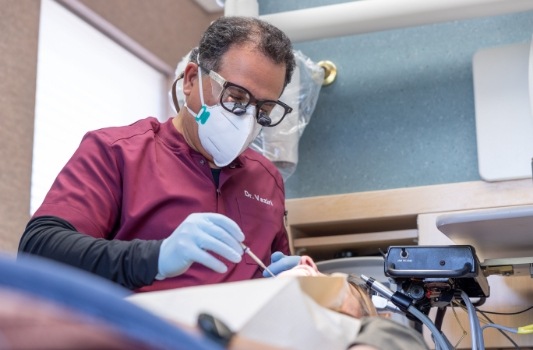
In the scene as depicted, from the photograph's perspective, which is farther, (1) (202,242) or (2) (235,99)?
(2) (235,99)

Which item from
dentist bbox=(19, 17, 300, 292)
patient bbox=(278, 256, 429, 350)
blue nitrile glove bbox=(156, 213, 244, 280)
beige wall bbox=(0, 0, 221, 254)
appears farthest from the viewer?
beige wall bbox=(0, 0, 221, 254)

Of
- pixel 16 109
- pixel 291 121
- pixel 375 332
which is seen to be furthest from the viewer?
pixel 291 121

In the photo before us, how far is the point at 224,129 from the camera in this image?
5.52 ft

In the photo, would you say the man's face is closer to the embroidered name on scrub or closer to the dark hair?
the dark hair

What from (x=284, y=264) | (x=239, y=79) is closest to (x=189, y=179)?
(x=239, y=79)

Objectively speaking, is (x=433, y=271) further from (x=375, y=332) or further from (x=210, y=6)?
(x=210, y=6)

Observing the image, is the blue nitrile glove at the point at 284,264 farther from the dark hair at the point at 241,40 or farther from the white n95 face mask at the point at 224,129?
the dark hair at the point at 241,40

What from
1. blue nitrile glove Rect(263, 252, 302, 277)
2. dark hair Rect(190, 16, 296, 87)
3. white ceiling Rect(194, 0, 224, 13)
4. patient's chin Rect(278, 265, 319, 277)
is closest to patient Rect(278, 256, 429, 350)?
patient's chin Rect(278, 265, 319, 277)

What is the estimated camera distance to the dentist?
1354 millimetres

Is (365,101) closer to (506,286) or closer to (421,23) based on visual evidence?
(421,23)

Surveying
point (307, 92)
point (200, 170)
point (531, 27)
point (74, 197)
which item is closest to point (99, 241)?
point (74, 197)

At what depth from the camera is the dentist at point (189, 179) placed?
4.44ft

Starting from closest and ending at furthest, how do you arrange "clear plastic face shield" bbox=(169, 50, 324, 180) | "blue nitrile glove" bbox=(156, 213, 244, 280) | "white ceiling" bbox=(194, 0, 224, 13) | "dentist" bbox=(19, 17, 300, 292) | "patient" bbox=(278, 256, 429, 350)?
"patient" bbox=(278, 256, 429, 350) < "blue nitrile glove" bbox=(156, 213, 244, 280) < "dentist" bbox=(19, 17, 300, 292) < "clear plastic face shield" bbox=(169, 50, 324, 180) < "white ceiling" bbox=(194, 0, 224, 13)

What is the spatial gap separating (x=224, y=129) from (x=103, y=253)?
0.50m
